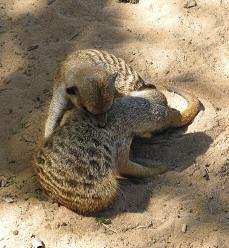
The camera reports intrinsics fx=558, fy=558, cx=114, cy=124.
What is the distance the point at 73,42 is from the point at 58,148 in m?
1.42

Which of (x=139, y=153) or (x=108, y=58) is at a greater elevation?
(x=108, y=58)

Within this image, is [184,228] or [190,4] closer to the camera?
[184,228]

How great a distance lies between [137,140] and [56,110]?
577mm

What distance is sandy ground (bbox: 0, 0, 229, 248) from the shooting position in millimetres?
3037

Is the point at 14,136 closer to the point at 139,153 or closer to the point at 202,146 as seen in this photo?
the point at 139,153

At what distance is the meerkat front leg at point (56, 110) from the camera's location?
11.4ft

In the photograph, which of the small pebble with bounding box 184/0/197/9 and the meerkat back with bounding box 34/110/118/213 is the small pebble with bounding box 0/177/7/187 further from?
the small pebble with bounding box 184/0/197/9

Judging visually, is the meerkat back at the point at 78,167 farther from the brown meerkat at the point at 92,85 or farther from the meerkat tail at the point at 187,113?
the meerkat tail at the point at 187,113

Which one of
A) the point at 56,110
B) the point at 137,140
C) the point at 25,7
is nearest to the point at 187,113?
the point at 137,140

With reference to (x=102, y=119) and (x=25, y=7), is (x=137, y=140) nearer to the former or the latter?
(x=102, y=119)

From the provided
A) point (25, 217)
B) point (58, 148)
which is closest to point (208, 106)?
point (58, 148)

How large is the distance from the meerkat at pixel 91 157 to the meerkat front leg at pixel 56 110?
0.12 m

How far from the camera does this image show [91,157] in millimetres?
3141

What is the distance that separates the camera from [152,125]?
358 centimetres
